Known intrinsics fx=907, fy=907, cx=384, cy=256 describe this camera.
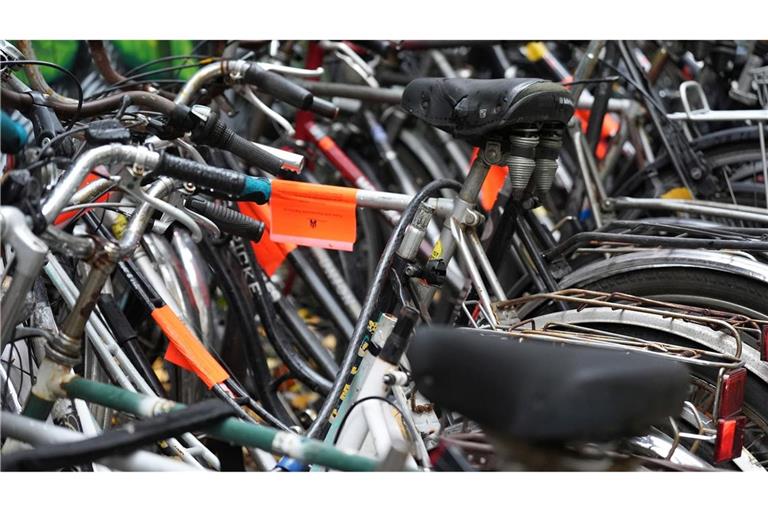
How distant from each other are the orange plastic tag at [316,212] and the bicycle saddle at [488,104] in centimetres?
35

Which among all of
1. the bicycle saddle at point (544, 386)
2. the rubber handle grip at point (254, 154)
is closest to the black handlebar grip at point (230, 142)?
the rubber handle grip at point (254, 154)

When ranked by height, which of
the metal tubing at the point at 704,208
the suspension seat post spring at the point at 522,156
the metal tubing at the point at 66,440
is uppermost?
the metal tubing at the point at 704,208

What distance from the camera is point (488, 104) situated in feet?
8.03

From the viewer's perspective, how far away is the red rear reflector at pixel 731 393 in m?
2.11

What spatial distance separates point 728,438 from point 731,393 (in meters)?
0.11

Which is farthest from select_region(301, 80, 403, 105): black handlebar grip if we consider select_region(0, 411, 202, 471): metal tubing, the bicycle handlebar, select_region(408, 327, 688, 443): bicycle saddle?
select_region(408, 327, 688, 443): bicycle saddle

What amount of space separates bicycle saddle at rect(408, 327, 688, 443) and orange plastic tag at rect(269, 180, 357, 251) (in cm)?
118

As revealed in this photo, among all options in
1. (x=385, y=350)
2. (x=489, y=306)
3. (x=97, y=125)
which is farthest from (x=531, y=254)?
(x=97, y=125)

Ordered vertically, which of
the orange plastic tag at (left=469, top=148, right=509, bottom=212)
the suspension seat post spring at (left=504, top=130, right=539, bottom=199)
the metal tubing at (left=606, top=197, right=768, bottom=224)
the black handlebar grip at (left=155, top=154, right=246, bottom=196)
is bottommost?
the black handlebar grip at (left=155, top=154, right=246, bottom=196)

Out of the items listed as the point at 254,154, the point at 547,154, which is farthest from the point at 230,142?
the point at 547,154

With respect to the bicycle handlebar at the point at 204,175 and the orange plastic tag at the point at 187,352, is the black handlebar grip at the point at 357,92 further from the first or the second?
the bicycle handlebar at the point at 204,175

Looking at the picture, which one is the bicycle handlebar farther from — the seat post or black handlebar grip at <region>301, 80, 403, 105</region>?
black handlebar grip at <region>301, 80, 403, 105</region>

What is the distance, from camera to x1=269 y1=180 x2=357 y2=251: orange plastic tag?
2.67 meters

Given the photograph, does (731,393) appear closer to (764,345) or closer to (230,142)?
(764,345)
